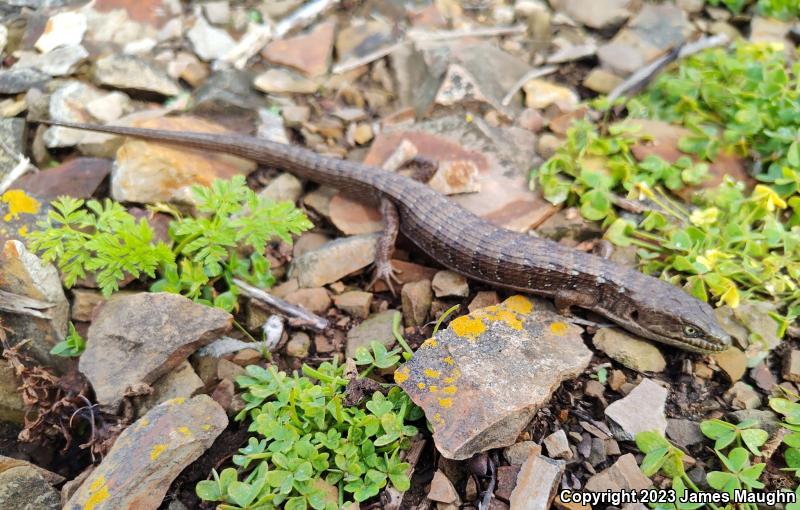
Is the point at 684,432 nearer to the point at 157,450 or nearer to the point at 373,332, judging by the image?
the point at 373,332

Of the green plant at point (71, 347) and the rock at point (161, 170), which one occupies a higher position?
the rock at point (161, 170)

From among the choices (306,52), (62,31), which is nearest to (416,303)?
(306,52)

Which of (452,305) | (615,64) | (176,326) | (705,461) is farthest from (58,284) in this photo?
(615,64)

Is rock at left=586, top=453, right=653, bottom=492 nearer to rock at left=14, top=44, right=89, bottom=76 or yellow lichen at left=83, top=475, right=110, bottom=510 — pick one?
yellow lichen at left=83, top=475, right=110, bottom=510

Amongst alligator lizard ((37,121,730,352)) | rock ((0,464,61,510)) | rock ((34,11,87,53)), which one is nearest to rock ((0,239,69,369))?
rock ((0,464,61,510))

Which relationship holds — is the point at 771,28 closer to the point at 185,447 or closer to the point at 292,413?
the point at 292,413

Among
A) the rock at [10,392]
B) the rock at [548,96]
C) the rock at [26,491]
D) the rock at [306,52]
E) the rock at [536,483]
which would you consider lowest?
the rock at [10,392]

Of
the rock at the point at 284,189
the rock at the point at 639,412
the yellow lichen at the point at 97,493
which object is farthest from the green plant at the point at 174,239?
the rock at the point at 639,412

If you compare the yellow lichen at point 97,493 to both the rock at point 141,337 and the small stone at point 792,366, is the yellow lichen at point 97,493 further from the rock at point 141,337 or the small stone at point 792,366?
the small stone at point 792,366
